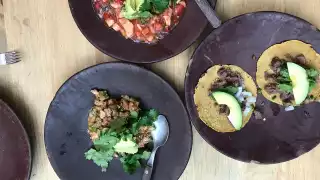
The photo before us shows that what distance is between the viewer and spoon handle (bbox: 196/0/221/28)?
4.56ft

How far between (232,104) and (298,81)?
21cm

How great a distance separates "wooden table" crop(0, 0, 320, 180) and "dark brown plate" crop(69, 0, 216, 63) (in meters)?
0.08

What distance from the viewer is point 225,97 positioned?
1.48 metres

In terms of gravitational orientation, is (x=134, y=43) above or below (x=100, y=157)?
above

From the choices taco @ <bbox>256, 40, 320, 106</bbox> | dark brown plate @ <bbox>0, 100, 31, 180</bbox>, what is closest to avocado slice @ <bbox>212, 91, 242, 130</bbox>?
taco @ <bbox>256, 40, 320, 106</bbox>

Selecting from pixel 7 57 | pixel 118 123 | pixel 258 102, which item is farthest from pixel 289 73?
pixel 7 57

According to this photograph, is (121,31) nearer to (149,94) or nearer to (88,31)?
(88,31)

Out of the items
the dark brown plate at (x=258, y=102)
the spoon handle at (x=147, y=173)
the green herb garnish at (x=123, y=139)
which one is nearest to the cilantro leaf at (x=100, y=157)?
the green herb garnish at (x=123, y=139)

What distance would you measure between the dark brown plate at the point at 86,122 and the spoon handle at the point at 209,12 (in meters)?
0.24

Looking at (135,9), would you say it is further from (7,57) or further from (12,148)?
(12,148)

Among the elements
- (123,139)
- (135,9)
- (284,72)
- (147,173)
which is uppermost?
(135,9)

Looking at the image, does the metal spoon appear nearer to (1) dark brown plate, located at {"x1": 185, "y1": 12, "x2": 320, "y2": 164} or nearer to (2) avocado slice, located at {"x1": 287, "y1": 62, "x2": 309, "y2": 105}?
(1) dark brown plate, located at {"x1": 185, "y1": 12, "x2": 320, "y2": 164}

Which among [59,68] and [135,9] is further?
[59,68]

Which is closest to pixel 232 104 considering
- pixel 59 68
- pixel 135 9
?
pixel 135 9
